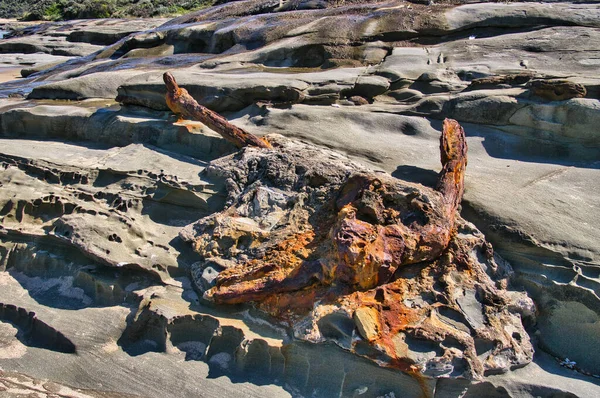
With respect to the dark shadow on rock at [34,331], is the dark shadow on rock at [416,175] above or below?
above

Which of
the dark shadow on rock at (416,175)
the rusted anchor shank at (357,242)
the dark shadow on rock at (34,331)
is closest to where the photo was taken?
the rusted anchor shank at (357,242)

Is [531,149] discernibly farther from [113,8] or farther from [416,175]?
[113,8]

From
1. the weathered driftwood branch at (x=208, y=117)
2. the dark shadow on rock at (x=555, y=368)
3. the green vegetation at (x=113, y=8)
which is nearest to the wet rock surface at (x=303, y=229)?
the dark shadow on rock at (x=555, y=368)

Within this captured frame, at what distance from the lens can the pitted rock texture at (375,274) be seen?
2750mm

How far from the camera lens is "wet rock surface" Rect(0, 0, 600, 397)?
2.84 metres

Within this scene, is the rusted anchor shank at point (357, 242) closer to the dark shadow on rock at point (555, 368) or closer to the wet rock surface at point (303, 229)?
the wet rock surface at point (303, 229)

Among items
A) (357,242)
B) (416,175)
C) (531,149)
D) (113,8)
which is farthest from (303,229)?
(113,8)

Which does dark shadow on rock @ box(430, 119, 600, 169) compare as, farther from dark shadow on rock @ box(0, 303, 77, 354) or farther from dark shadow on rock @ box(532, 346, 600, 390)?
dark shadow on rock @ box(0, 303, 77, 354)

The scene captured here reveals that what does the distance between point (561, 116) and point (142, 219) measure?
3.52 m

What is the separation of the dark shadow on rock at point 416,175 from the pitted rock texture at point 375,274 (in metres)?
0.55

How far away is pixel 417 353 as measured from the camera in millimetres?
2697

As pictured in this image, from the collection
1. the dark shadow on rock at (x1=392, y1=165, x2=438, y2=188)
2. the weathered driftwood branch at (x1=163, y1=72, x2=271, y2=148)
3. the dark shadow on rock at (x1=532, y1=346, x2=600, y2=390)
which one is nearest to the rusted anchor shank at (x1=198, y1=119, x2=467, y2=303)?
the dark shadow on rock at (x1=392, y1=165, x2=438, y2=188)

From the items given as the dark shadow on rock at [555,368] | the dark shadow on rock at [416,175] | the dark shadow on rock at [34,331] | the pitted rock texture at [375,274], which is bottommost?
the dark shadow on rock at [555,368]

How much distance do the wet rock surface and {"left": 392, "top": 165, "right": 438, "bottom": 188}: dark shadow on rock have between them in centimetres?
1
